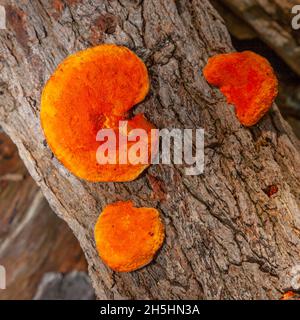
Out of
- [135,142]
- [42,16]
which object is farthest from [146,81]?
[42,16]


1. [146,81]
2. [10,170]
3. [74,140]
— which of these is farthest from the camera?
[10,170]

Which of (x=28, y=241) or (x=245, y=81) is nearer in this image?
(x=245, y=81)

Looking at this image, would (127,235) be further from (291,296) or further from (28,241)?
(28,241)

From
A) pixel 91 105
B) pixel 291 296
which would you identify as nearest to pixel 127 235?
pixel 91 105

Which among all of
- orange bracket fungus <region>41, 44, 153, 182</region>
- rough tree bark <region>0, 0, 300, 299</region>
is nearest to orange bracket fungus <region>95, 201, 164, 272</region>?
rough tree bark <region>0, 0, 300, 299</region>

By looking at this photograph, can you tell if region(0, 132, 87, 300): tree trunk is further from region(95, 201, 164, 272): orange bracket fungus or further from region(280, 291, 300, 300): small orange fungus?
region(280, 291, 300, 300): small orange fungus

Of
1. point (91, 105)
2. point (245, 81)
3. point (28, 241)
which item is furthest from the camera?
point (28, 241)

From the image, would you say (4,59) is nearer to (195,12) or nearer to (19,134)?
(19,134)
